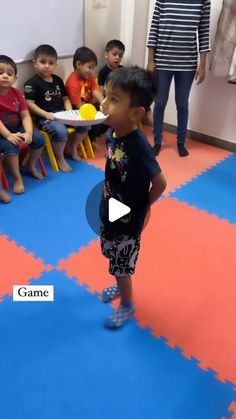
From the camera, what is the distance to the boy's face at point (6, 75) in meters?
2.36

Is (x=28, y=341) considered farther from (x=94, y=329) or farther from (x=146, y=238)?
(x=146, y=238)

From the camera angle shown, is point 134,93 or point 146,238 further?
point 146,238

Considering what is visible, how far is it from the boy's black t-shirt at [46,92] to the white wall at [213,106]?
1092mm

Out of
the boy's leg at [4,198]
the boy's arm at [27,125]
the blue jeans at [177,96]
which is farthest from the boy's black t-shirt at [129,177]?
the blue jeans at [177,96]

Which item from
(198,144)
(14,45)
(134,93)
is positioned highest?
(134,93)

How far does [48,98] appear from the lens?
9.28 feet

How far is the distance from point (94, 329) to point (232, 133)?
7.59ft

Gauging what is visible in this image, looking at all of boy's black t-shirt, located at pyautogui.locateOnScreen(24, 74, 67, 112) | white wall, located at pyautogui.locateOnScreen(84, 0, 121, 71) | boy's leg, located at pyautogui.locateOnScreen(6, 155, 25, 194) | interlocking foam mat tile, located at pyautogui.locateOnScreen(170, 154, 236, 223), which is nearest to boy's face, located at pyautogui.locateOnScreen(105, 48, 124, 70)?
white wall, located at pyautogui.locateOnScreen(84, 0, 121, 71)

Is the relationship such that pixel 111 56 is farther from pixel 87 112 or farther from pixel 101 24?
pixel 87 112

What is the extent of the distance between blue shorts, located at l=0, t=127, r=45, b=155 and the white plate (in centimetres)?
20

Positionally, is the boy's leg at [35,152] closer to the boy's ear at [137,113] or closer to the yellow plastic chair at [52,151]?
the yellow plastic chair at [52,151]

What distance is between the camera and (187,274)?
1.90 metres

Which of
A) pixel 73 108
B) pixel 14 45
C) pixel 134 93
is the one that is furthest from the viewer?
pixel 73 108

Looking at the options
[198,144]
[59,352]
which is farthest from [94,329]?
[198,144]
